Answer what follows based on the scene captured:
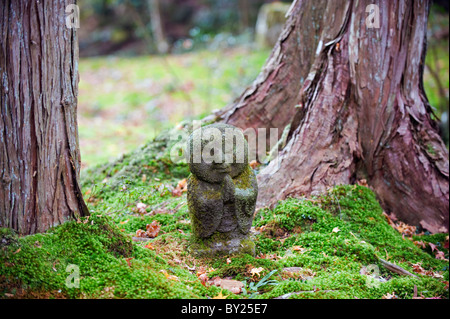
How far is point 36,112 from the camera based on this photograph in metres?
3.46

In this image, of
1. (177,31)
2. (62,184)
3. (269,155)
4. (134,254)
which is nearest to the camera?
(62,184)

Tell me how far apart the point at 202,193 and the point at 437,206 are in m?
3.56

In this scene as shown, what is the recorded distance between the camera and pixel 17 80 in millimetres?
3369

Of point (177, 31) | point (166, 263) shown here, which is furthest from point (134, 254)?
point (177, 31)

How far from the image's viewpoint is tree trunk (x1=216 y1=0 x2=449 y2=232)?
18.2 feet

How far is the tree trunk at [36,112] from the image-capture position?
11.0ft

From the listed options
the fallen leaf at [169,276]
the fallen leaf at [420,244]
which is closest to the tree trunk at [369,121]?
the fallen leaf at [420,244]

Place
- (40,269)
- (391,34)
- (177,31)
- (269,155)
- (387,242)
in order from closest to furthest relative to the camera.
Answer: (40,269)
(387,242)
(391,34)
(269,155)
(177,31)

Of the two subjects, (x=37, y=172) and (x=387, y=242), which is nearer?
(x=37, y=172)

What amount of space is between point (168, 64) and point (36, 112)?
10457 millimetres

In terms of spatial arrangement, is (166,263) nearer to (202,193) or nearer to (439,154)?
(202,193)

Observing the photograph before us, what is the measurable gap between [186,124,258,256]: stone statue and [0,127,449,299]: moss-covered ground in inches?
6.7
